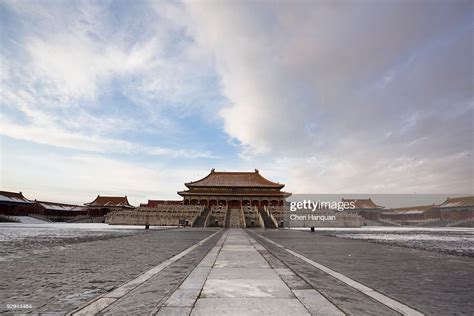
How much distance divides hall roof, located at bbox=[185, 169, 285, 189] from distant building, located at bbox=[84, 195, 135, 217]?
2025 centimetres

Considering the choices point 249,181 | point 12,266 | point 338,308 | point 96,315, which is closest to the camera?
point 96,315

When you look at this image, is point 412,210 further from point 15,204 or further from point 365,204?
point 15,204

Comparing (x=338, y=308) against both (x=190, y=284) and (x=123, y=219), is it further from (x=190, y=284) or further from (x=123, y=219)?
(x=123, y=219)

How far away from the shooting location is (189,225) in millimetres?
37094

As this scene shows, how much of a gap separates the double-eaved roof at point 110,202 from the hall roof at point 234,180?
67.4 feet

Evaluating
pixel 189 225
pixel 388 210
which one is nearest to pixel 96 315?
pixel 189 225

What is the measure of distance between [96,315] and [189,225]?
34881mm

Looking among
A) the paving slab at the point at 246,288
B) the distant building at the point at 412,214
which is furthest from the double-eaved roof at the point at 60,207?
the distant building at the point at 412,214

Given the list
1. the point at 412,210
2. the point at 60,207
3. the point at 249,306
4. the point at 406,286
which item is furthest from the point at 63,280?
the point at 412,210

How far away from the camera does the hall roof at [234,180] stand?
56.6 m

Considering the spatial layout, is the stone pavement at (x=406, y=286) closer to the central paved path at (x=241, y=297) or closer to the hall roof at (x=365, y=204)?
the central paved path at (x=241, y=297)

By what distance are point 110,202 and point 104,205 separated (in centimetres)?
183

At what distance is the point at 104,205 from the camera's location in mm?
64938

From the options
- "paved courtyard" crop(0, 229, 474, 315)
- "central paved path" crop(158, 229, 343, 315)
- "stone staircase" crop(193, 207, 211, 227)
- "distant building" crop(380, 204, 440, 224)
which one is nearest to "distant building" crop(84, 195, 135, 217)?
"stone staircase" crop(193, 207, 211, 227)
